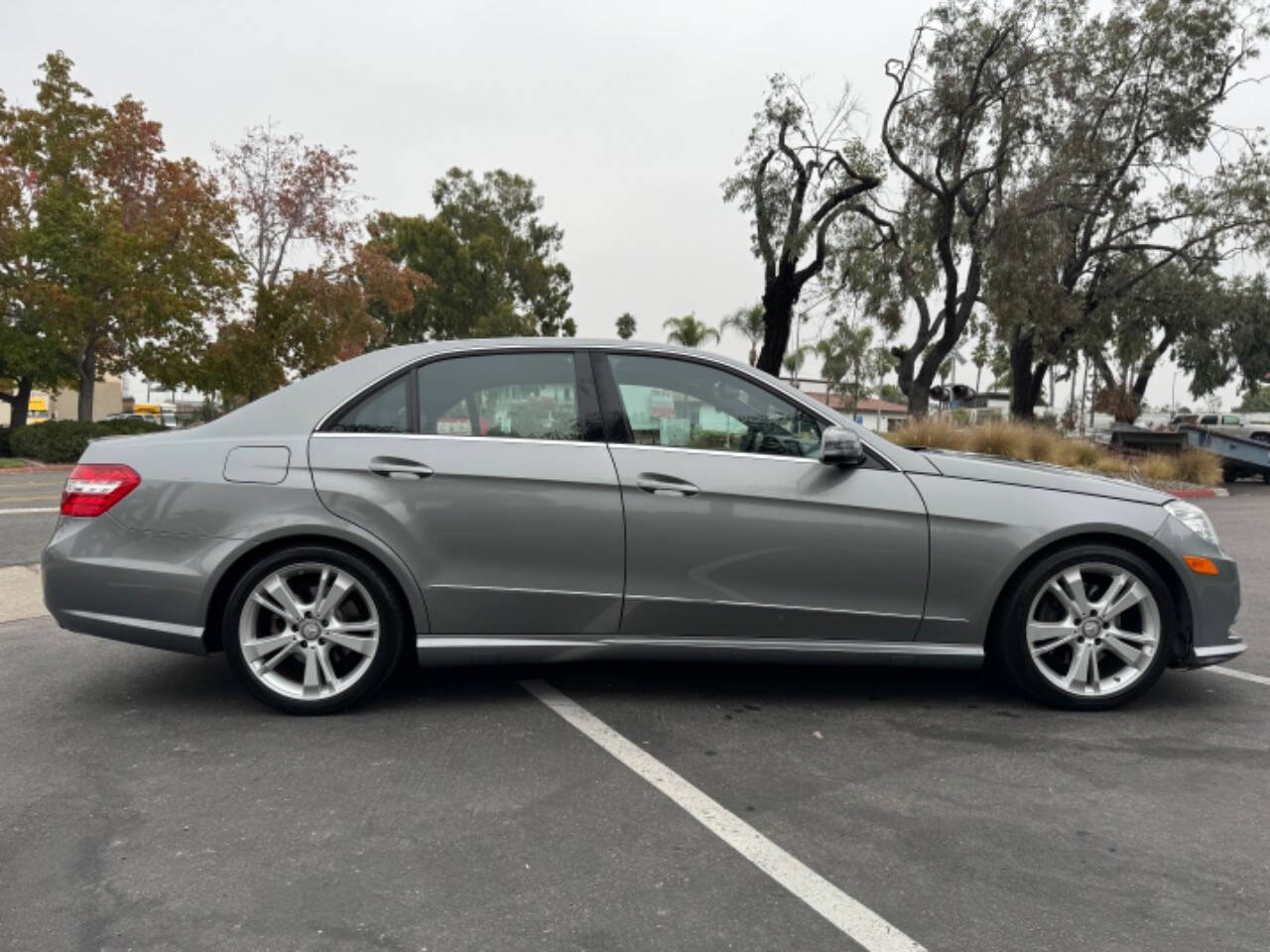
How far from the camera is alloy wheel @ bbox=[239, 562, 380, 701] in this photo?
13.2 feet

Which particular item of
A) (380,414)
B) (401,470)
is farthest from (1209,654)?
(380,414)

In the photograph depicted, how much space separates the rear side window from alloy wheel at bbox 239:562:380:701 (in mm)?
601

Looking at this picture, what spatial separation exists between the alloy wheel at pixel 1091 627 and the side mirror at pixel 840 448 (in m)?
0.99

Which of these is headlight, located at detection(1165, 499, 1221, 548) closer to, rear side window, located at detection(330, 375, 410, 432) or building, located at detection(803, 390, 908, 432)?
rear side window, located at detection(330, 375, 410, 432)

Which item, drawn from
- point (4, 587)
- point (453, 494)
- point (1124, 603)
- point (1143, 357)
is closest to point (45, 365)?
point (4, 587)

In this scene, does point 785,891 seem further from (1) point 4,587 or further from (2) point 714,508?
(1) point 4,587

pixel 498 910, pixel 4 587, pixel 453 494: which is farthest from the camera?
pixel 4 587

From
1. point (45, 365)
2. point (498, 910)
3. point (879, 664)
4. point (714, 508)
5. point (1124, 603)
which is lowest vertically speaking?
point (498, 910)

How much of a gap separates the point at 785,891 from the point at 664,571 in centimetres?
161

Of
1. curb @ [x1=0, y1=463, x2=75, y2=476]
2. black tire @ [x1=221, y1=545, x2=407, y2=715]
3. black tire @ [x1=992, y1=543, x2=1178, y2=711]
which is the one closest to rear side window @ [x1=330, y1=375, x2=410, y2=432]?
black tire @ [x1=221, y1=545, x2=407, y2=715]

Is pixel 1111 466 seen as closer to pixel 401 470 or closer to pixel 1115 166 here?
pixel 1115 166

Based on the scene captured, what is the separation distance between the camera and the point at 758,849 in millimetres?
2926

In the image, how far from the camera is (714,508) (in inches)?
160

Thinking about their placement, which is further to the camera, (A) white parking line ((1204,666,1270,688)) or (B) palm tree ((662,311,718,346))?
(B) palm tree ((662,311,718,346))
